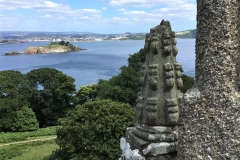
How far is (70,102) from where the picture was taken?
5012 centimetres

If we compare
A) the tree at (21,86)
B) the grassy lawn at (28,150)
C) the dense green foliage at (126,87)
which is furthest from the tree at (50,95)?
the grassy lawn at (28,150)

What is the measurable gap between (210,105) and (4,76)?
43.2m

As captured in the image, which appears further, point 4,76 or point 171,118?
point 4,76

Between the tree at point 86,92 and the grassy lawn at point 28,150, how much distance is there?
19.1 m

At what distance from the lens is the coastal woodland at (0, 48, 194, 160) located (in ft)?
59.3

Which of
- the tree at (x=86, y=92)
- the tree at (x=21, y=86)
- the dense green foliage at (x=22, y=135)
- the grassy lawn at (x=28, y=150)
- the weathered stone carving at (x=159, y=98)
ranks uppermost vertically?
the weathered stone carving at (x=159, y=98)

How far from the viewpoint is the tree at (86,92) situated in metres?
52.2

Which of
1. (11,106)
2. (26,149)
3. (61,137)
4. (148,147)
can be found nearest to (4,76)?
(11,106)

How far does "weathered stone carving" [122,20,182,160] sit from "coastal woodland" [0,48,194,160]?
1150 centimetres

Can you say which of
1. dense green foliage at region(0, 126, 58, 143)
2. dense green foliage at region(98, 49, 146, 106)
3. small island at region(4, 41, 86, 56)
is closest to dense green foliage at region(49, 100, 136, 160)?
dense green foliage at region(98, 49, 146, 106)

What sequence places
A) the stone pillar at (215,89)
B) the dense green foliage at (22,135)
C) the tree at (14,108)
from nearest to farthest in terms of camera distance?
the stone pillar at (215,89), the dense green foliage at (22,135), the tree at (14,108)

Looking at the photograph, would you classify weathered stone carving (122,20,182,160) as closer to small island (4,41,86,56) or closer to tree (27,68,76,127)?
tree (27,68,76,127)

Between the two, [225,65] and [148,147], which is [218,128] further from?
[148,147]

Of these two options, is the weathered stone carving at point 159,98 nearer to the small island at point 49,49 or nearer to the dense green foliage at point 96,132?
the dense green foliage at point 96,132
